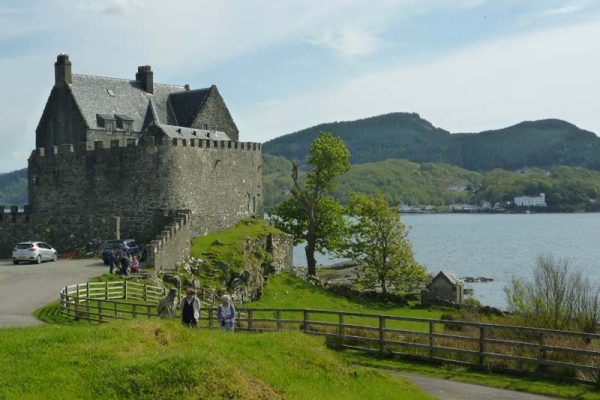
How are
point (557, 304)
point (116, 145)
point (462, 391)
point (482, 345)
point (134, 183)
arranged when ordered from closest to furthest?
point (462, 391) < point (482, 345) < point (557, 304) < point (134, 183) < point (116, 145)

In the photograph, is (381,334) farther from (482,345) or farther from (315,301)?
(315,301)

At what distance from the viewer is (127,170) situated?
175 ft

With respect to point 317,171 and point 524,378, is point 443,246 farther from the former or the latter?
point 524,378

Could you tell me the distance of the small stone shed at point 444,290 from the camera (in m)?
61.9

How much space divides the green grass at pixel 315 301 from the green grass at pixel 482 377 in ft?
91.6

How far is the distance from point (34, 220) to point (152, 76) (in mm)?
15870

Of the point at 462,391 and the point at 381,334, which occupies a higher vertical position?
the point at 381,334

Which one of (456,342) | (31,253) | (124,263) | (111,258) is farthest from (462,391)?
(31,253)

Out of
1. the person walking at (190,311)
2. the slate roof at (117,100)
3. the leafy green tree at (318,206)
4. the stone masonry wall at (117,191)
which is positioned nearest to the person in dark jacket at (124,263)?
→ the stone masonry wall at (117,191)

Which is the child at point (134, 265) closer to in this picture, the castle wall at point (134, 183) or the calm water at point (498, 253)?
the castle wall at point (134, 183)

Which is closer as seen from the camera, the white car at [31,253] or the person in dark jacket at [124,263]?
the person in dark jacket at [124,263]

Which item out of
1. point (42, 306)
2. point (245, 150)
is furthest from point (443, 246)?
point (42, 306)

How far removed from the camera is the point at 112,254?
146 feet

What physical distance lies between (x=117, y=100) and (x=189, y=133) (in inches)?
263
